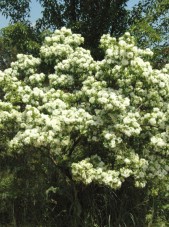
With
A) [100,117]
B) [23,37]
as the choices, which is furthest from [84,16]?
[100,117]

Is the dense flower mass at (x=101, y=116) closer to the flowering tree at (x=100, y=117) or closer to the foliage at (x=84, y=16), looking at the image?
the flowering tree at (x=100, y=117)

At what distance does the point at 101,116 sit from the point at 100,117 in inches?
1.2

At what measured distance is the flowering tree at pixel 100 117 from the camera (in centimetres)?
830

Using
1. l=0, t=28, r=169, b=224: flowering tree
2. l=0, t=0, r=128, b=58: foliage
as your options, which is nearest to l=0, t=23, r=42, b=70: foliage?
l=0, t=0, r=128, b=58: foliage

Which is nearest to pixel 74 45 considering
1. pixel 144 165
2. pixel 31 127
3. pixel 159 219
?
pixel 31 127

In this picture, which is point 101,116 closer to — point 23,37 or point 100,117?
point 100,117

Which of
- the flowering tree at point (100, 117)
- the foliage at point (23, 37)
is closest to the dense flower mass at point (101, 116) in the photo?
the flowering tree at point (100, 117)

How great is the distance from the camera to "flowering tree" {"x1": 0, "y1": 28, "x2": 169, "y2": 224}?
830 cm

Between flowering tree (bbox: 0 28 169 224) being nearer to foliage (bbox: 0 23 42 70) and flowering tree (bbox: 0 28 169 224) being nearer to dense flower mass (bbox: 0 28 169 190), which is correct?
dense flower mass (bbox: 0 28 169 190)

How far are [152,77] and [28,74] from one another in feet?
10.1

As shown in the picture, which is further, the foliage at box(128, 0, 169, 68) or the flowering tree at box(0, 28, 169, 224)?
the foliage at box(128, 0, 169, 68)

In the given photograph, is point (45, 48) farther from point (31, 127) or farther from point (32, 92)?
point (31, 127)

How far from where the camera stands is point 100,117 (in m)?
8.51

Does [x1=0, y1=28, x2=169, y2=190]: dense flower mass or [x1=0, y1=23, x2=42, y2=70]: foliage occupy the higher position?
[x1=0, y1=23, x2=42, y2=70]: foliage
